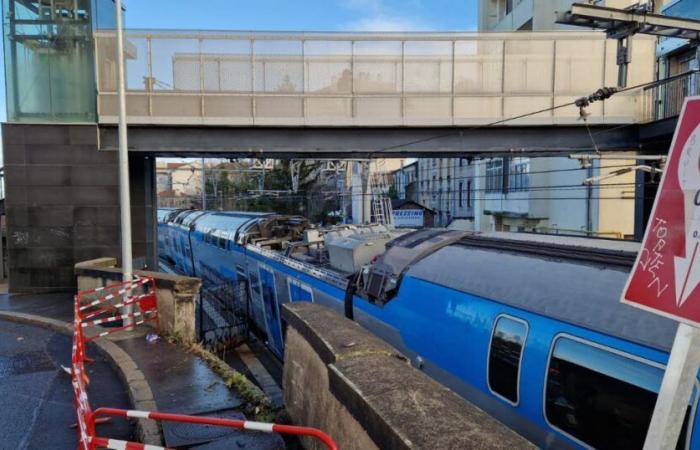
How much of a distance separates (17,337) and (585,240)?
9393mm

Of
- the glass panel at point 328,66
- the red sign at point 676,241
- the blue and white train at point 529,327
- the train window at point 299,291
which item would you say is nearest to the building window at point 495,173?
the glass panel at point 328,66

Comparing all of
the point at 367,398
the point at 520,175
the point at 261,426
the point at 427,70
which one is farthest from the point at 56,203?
the point at 520,175

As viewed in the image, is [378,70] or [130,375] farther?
[378,70]

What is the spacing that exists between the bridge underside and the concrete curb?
573cm

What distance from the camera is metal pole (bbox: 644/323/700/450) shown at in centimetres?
188

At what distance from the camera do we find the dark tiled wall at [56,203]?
13594 mm

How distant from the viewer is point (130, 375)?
21.9 feet

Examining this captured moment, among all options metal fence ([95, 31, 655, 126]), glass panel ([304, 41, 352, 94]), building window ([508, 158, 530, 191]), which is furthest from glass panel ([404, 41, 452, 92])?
building window ([508, 158, 530, 191])

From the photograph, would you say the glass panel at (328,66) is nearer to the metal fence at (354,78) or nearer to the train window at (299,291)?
the metal fence at (354,78)

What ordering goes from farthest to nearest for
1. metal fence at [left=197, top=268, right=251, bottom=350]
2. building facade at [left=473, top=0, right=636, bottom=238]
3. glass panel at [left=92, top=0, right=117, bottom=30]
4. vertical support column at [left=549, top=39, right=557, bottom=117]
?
building facade at [left=473, top=0, right=636, bottom=238], glass panel at [left=92, top=0, right=117, bottom=30], vertical support column at [left=549, top=39, right=557, bottom=117], metal fence at [left=197, top=268, right=251, bottom=350]

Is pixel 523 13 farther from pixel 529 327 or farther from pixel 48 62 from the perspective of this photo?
pixel 529 327

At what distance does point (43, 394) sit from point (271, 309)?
634cm

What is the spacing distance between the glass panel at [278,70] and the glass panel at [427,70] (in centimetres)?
292

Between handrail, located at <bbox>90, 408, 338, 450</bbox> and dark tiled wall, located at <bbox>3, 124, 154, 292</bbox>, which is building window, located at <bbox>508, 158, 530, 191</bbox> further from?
handrail, located at <bbox>90, 408, 338, 450</bbox>
